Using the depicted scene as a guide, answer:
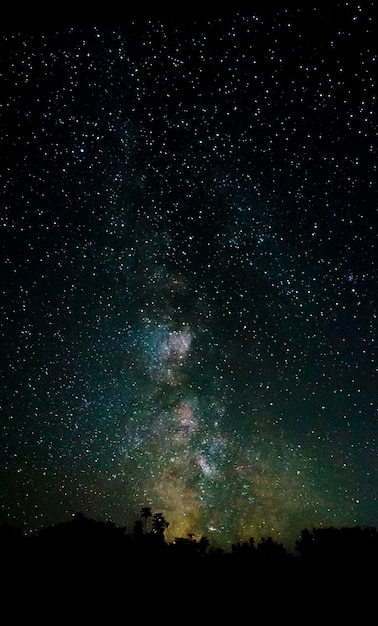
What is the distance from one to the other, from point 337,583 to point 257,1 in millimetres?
11614

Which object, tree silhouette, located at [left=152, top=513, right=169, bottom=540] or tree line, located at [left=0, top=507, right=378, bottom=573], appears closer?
tree line, located at [left=0, top=507, right=378, bottom=573]

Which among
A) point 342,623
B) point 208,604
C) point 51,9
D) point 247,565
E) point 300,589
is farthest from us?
point 247,565

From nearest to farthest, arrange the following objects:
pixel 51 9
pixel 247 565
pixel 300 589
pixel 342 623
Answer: pixel 51 9, pixel 342 623, pixel 300 589, pixel 247 565

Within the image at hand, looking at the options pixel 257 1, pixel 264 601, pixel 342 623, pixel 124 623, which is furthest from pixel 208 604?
pixel 257 1

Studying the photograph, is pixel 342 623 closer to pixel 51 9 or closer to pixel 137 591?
pixel 137 591

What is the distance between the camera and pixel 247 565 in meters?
10.3

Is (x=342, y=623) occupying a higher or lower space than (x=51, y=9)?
lower

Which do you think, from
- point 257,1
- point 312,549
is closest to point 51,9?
point 257,1

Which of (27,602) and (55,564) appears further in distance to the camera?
(55,564)

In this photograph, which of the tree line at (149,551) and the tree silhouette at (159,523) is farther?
the tree silhouette at (159,523)

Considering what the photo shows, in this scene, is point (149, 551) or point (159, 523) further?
point (159, 523)

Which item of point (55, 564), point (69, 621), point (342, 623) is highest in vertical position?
point (55, 564)

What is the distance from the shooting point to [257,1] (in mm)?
907

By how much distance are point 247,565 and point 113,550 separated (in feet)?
12.3
